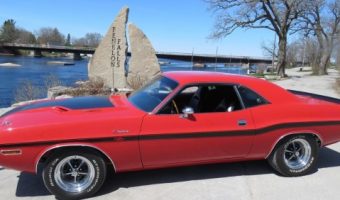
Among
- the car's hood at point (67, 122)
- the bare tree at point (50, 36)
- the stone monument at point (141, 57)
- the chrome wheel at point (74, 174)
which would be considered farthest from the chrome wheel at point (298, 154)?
the bare tree at point (50, 36)

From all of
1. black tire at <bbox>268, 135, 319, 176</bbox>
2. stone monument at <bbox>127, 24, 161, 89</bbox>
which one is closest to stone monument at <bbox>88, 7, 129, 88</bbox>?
stone monument at <bbox>127, 24, 161, 89</bbox>

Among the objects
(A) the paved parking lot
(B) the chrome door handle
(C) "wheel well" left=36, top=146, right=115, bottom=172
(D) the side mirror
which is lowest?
(A) the paved parking lot

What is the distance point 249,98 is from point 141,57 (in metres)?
11.5

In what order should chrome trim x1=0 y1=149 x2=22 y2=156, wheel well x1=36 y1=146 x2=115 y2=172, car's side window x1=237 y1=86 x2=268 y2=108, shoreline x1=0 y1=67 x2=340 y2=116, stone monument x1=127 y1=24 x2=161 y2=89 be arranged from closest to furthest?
chrome trim x1=0 y1=149 x2=22 y2=156
wheel well x1=36 y1=146 x2=115 y2=172
car's side window x1=237 y1=86 x2=268 y2=108
stone monument x1=127 y1=24 x2=161 y2=89
shoreline x1=0 y1=67 x2=340 y2=116

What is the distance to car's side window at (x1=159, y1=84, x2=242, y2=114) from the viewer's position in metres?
4.80

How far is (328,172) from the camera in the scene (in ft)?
17.7

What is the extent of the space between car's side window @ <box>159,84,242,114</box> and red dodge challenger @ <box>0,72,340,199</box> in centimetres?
1

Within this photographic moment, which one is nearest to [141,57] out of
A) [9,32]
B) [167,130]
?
[167,130]

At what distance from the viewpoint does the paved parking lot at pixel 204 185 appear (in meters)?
4.39

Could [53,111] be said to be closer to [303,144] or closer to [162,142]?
[162,142]

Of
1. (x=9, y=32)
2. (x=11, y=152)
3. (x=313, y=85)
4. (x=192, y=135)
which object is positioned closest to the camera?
(x=11, y=152)

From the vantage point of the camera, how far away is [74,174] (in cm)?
421

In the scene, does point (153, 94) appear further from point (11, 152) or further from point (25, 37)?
point (25, 37)

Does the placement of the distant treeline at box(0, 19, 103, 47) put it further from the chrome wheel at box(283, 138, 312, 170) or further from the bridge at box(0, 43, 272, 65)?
the chrome wheel at box(283, 138, 312, 170)
